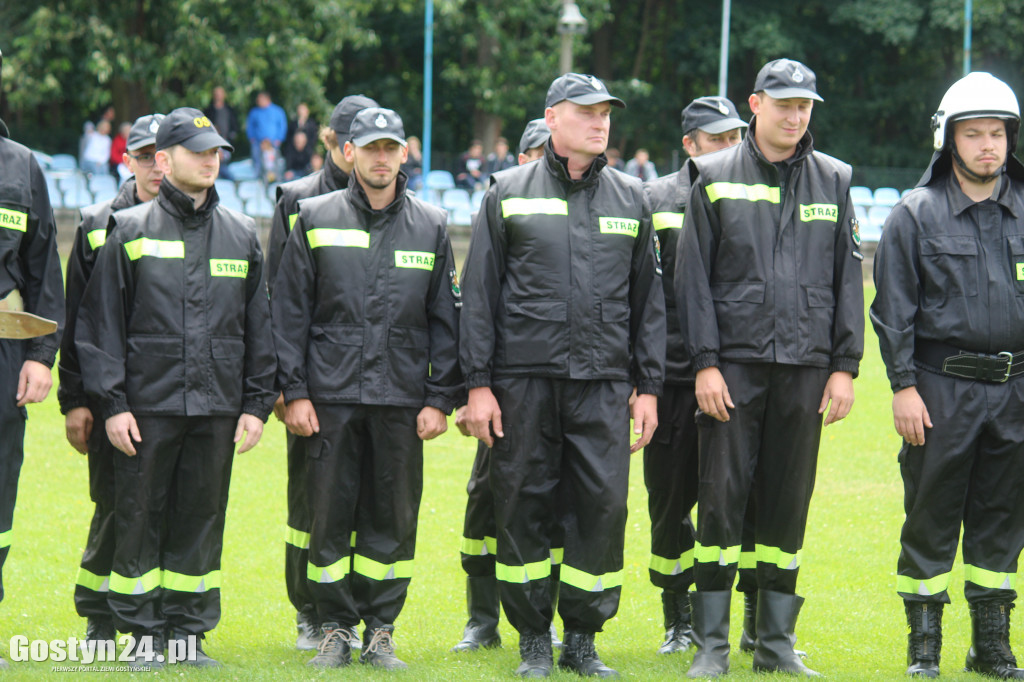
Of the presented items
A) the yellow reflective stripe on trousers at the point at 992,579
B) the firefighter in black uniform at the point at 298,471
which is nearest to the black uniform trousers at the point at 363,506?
the firefighter in black uniform at the point at 298,471

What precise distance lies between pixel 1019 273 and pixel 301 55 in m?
20.4

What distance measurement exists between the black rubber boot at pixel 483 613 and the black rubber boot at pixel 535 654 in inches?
26.2

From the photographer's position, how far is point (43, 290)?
5582 mm

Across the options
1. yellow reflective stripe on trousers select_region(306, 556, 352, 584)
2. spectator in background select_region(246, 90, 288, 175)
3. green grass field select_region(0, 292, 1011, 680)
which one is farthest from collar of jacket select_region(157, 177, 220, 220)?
spectator in background select_region(246, 90, 288, 175)

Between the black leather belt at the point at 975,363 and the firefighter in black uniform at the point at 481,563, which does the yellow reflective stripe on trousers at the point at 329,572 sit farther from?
the black leather belt at the point at 975,363

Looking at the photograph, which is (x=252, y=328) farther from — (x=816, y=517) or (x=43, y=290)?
(x=816, y=517)

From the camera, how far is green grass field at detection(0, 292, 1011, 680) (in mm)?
5883

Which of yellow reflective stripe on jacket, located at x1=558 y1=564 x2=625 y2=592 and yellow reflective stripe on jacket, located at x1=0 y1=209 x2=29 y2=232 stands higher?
yellow reflective stripe on jacket, located at x1=0 y1=209 x2=29 y2=232

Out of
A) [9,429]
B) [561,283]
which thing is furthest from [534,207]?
[9,429]

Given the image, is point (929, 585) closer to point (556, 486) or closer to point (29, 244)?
point (556, 486)

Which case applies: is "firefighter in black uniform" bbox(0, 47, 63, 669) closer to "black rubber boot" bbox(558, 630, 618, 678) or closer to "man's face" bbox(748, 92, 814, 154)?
"black rubber boot" bbox(558, 630, 618, 678)

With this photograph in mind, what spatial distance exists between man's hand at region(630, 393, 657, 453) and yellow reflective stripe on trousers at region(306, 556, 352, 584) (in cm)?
149

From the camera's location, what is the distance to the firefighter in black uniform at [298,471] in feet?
20.2

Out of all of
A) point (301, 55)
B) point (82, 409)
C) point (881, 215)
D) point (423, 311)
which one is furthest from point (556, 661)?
point (881, 215)
